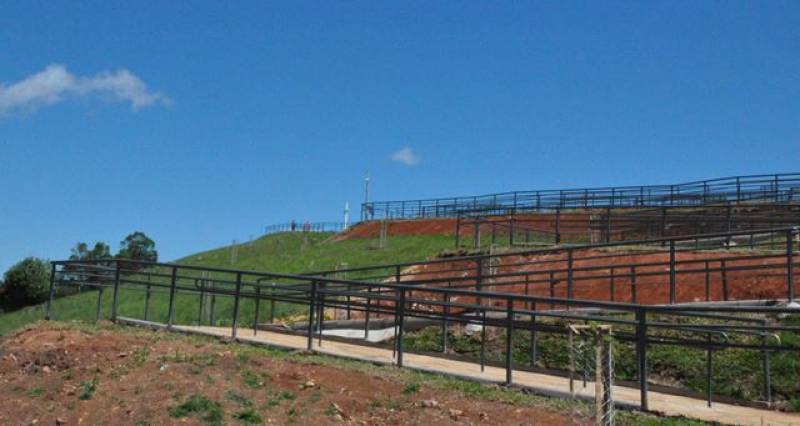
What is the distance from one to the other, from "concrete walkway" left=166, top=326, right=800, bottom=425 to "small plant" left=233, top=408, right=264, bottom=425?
2383mm

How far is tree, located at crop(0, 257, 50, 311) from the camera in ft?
140

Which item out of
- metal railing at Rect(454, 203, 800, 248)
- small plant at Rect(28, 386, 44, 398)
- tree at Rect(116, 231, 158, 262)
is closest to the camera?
small plant at Rect(28, 386, 44, 398)

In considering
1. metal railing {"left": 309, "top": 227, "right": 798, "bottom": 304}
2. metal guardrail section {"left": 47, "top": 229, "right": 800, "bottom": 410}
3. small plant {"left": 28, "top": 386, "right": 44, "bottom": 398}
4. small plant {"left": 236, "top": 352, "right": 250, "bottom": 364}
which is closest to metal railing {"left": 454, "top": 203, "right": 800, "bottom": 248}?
metal railing {"left": 309, "top": 227, "right": 798, "bottom": 304}

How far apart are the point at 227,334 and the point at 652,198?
3420 centimetres

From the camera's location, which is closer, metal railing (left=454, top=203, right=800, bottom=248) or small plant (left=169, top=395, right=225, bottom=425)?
small plant (left=169, top=395, right=225, bottom=425)

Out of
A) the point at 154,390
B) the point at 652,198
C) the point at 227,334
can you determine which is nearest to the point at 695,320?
the point at 227,334

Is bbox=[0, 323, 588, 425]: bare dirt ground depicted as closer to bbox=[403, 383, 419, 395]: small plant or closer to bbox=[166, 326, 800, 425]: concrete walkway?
bbox=[403, 383, 419, 395]: small plant

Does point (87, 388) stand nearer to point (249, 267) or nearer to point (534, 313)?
point (534, 313)

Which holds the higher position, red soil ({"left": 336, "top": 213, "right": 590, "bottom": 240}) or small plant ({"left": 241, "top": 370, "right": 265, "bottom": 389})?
red soil ({"left": 336, "top": 213, "right": 590, "bottom": 240})

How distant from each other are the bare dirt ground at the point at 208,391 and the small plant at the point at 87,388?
0.02 metres

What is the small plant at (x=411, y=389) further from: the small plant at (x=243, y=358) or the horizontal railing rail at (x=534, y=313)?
the small plant at (x=243, y=358)

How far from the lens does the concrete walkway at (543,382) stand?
802 centimetres

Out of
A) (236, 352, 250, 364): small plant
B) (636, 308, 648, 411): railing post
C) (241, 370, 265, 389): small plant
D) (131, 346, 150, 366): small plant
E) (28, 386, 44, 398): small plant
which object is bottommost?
(28, 386, 44, 398): small plant

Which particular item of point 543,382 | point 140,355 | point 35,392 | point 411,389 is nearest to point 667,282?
point 543,382
